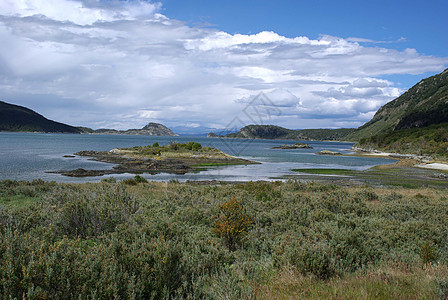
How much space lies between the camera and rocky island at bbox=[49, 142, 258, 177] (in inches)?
1770

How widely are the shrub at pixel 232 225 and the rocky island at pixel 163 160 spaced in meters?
34.9

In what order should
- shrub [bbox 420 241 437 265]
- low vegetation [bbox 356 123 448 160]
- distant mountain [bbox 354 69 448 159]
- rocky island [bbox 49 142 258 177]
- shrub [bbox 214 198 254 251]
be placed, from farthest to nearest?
1. distant mountain [bbox 354 69 448 159]
2. low vegetation [bbox 356 123 448 160]
3. rocky island [bbox 49 142 258 177]
4. shrub [bbox 214 198 254 251]
5. shrub [bbox 420 241 437 265]

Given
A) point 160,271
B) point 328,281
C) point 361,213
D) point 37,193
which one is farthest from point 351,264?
point 37,193

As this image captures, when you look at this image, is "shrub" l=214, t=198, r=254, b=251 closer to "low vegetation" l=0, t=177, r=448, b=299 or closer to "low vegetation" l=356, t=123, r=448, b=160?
"low vegetation" l=0, t=177, r=448, b=299

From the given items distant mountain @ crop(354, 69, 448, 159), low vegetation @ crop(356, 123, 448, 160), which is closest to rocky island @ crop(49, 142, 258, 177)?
low vegetation @ crop(356, 123, 448, 160)

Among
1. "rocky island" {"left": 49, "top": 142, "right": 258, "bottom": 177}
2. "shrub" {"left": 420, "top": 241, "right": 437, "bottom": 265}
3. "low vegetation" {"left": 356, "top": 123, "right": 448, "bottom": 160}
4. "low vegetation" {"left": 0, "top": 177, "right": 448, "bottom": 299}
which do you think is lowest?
"rocky island" {"left": 49, "top": 142, "right": 258, "bottom": 177}

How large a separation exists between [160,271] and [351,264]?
384cm

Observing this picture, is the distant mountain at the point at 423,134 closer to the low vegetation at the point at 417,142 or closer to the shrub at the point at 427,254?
the low vegetation at the point at 417,142

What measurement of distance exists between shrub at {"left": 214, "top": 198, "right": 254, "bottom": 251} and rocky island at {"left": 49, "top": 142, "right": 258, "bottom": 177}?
34.9 metres

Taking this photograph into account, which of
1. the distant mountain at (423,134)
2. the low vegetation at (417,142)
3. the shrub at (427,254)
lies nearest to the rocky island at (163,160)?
the shrub at (427,254)

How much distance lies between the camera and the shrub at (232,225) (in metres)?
7.39

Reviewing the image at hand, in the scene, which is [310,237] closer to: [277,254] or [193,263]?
[277,254]

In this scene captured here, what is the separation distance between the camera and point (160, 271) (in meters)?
4.15

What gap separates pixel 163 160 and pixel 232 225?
52.7m
